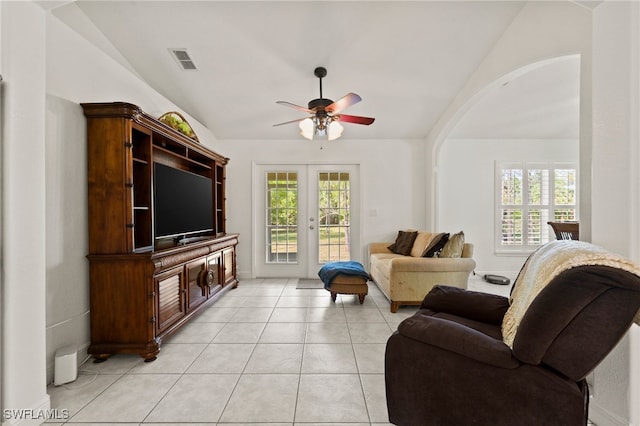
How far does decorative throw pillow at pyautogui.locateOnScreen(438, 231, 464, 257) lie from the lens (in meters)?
3.20

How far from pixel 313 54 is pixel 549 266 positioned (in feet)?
8.96

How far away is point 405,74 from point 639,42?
81.2 inches

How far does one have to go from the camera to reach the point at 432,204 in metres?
4.39

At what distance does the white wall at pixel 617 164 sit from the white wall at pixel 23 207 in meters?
3.08

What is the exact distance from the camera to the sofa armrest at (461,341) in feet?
3.61

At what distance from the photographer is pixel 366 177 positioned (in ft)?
15.3

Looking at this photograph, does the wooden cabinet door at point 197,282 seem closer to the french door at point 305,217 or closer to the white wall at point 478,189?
the french door at point 305,217

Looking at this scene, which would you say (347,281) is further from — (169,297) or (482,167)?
(482,167)

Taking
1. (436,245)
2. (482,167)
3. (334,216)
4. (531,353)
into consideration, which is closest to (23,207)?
(531,353)

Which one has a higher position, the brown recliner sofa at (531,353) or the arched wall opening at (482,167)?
the arched wall opening at (482,167)

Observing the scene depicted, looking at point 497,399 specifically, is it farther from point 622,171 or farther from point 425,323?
point 622,171

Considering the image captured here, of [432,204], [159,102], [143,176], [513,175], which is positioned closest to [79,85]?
[143,176]

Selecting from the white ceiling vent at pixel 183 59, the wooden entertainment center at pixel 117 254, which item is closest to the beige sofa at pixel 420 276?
the wooden entertainment center at pixel 117 254

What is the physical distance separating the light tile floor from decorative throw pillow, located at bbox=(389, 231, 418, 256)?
51.0 inches
